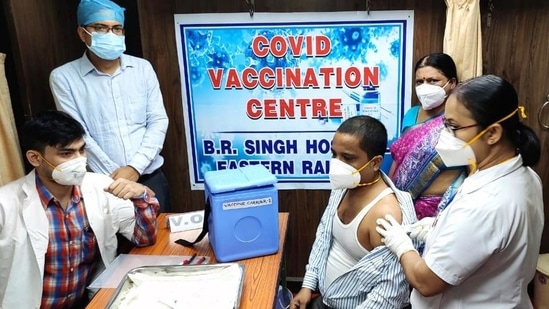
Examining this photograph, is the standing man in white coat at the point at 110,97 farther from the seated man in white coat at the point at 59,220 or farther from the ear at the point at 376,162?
the ear at the point at 376,162

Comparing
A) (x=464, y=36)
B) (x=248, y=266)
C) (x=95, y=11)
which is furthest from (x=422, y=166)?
(x=95, y=11)

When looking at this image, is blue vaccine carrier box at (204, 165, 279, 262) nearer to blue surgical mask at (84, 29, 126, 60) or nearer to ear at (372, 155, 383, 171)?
ear at (372, 155, 383, 171)

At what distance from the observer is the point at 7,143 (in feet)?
6.89

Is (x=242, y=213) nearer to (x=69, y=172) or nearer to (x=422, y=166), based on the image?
(x=69, y=172)

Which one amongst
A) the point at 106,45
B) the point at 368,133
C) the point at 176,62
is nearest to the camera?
the point at 368,133

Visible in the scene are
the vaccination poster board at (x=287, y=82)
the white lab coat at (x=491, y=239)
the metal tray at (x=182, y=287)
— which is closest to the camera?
the white lab coat at (x=491, y=239)

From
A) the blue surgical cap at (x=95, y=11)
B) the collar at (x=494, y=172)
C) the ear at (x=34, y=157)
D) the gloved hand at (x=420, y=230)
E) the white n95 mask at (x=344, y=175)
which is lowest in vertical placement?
the gloved hand at (x=420, y=230)

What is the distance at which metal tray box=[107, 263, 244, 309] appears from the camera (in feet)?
4.36

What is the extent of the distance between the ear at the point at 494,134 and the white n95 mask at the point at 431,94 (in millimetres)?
962

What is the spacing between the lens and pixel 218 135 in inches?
106

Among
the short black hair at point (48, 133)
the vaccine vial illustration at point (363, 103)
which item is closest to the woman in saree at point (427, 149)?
the vaccine vial illustration at point (363, 103)

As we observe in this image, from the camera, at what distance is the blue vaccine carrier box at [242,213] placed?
5.02 feet

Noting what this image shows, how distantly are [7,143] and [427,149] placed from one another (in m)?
1.88

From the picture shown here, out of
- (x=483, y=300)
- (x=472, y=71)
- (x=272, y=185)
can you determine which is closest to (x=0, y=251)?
(x=272, y=185)
